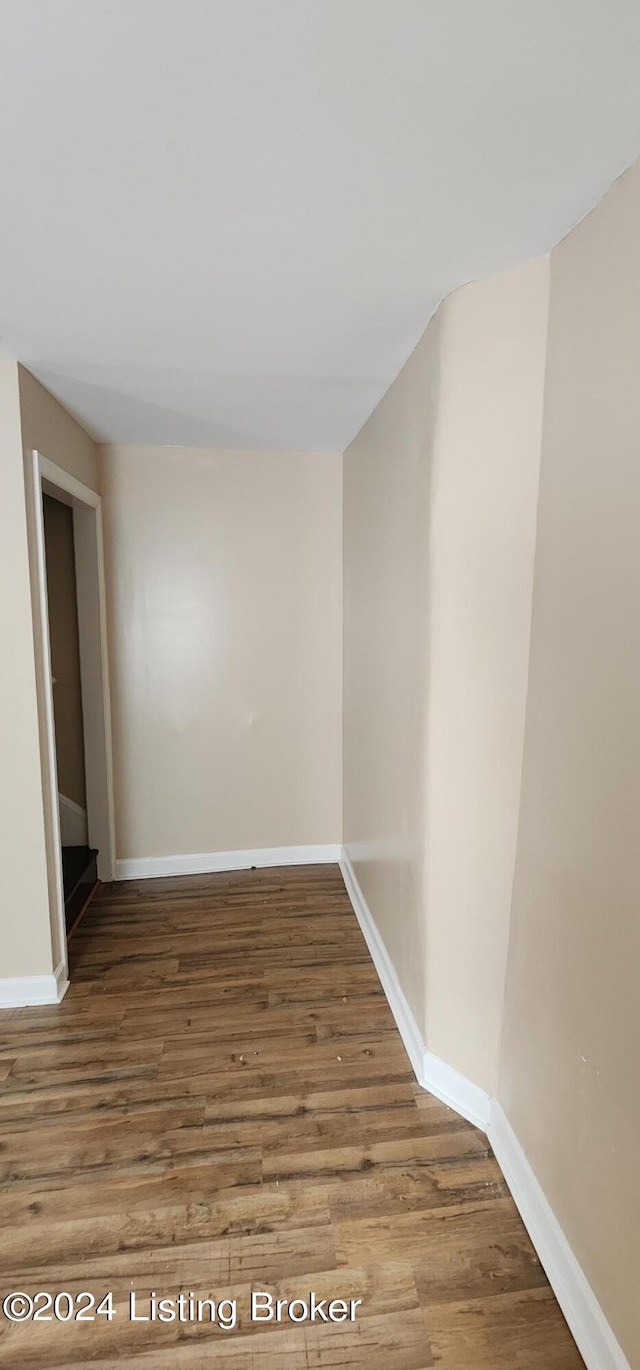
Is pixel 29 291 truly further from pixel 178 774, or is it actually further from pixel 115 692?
pixel 178 774

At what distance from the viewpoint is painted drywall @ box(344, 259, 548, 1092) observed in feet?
4.98

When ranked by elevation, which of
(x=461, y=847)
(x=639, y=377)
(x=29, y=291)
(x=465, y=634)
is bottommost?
(x=461, y=847)

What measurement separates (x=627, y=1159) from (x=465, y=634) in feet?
3.78

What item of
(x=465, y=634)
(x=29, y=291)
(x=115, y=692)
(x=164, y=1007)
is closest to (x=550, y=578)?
(x=465, y=634)

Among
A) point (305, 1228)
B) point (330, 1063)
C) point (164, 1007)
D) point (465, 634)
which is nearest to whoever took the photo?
point (305, 1228)

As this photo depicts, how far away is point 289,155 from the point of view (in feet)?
3.55

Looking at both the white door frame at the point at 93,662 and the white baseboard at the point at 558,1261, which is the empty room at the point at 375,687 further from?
the white door frame at the point at 93,662

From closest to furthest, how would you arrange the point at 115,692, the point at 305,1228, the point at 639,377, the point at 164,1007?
1. the point at 639,377
2. the point at 305,1228
3. the point at 164,1007
4. the point at 115,692

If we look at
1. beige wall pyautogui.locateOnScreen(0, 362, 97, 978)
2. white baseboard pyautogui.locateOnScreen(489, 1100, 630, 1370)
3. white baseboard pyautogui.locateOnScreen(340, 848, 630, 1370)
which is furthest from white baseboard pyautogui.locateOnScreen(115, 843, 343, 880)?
white baseboard pyautogui.locateOnScreen(489, 1100, 630, 1370)

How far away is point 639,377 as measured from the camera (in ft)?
3.60

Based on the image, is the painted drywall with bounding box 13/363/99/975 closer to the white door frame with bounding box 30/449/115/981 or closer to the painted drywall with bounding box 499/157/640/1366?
the white door frame with bounding box 30/449/115/981

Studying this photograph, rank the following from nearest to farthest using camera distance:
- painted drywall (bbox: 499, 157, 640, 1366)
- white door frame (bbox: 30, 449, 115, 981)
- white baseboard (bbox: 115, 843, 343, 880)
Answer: painted drywall (bbox: 499, 157, 640, 1366)
white door frame (bbox: 30, 449, 115, 981)
white baseboard (bbox: 115, 843, 343, 880)

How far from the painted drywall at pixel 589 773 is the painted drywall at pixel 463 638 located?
8 cm

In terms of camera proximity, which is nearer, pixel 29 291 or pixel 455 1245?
pixel 455 1245
